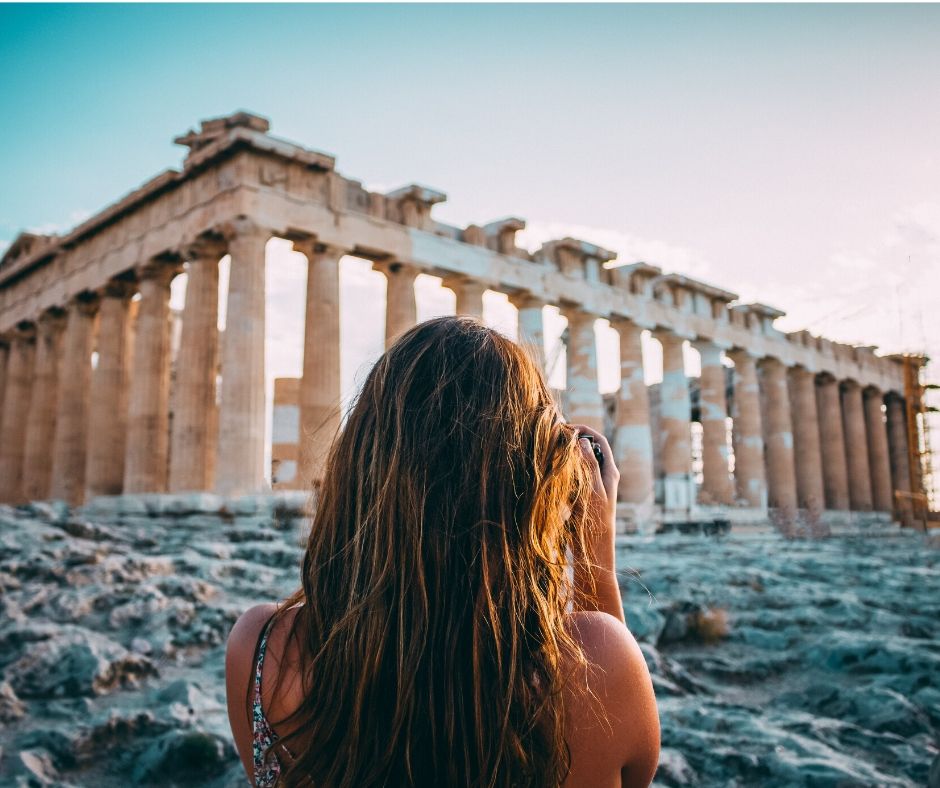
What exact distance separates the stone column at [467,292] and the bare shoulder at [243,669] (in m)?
19.9

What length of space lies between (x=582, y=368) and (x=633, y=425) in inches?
100

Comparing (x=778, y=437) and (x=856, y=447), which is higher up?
(x=778, y=437)

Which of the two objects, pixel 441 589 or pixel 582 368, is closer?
pixel 441 589

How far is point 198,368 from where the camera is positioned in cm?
1873

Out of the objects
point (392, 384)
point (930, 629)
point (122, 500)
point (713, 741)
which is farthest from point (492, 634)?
point (122, 500)

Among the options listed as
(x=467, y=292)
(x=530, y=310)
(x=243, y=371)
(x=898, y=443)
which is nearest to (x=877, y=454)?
(x=898, y=443)

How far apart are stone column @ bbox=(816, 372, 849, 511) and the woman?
34.9m

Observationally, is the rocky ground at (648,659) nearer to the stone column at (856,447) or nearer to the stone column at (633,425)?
the stone column at (633,425)

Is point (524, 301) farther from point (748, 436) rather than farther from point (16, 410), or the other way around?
point (16, 410)

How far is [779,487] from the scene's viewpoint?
98.7 ft

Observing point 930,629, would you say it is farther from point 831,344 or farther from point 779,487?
point 831,344

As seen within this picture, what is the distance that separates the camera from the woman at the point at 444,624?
155 centimetres

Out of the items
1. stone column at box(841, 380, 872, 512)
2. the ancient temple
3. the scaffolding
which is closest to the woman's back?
the ancient temple

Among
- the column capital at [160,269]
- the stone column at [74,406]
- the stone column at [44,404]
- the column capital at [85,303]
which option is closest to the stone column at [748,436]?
the column capital at [160,269]
